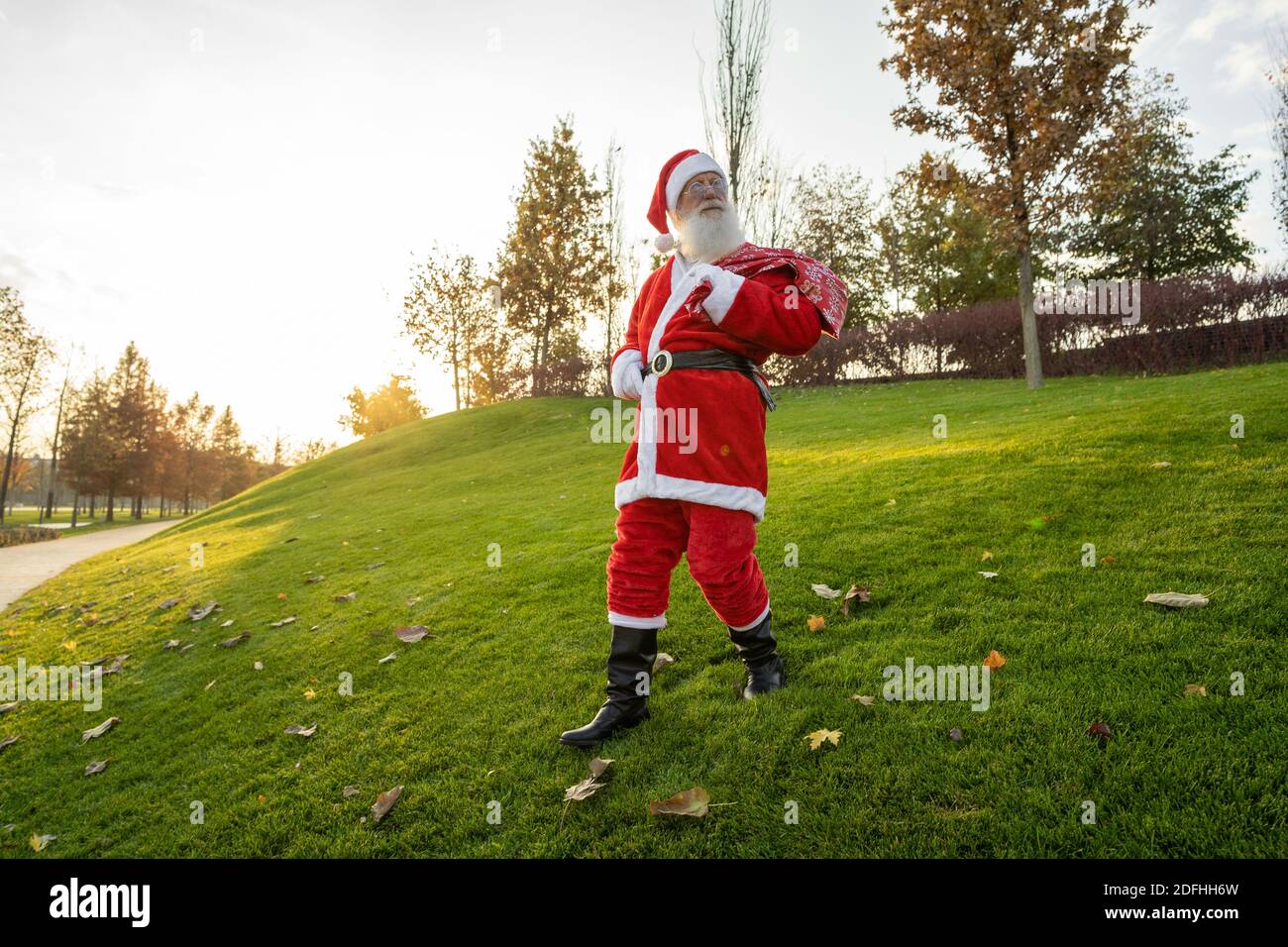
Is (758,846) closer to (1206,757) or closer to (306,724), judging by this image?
(1206,757)

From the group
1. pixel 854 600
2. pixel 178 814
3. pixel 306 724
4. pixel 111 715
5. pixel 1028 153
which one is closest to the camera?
pixel 178 814

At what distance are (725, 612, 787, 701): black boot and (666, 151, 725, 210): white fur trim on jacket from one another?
2.29 metres

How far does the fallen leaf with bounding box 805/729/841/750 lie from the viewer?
2.62 m

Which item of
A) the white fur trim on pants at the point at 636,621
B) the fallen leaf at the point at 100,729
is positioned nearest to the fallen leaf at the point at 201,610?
the fallen leaf at the point at 100,729

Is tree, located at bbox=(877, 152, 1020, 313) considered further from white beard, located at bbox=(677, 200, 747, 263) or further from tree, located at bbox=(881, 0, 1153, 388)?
white beard, located at bbox=(677, 200, 747, 263)

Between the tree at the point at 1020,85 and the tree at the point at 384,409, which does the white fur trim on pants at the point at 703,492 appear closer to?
the tree at the point at 1020,85

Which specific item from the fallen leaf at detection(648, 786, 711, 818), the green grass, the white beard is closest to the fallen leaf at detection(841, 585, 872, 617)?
the green grass

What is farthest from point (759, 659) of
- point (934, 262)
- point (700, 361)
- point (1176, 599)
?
point (934, 262)

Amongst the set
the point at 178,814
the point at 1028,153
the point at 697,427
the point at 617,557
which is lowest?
the point at 178,814

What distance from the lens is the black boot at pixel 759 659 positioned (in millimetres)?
3088

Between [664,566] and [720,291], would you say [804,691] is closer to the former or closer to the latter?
[664,566]

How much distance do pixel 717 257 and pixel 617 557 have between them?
63.5 inches
